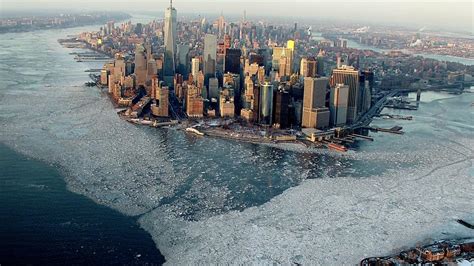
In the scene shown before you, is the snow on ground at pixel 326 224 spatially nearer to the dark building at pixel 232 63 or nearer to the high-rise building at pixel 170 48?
the dark building at pixel 232 63

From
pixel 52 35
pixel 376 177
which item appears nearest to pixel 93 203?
pixel 376 177

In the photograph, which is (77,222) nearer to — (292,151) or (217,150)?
(217,150)

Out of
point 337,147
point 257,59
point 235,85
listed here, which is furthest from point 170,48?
point 337,147

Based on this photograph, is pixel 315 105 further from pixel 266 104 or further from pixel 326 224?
pixel 326 224

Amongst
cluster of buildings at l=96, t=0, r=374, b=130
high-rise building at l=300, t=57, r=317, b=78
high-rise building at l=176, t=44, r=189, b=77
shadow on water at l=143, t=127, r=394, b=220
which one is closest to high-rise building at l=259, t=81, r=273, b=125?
cluster of buildings at l=96, t=0, r=374, b=130

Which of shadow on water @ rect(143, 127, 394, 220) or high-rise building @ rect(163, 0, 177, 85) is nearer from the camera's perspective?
shadow on water @ rect(143, 127, 394, 220)

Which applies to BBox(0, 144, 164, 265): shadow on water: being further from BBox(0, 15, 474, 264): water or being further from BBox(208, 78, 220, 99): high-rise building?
BBox(208, 78, 220, 99): high-rise building

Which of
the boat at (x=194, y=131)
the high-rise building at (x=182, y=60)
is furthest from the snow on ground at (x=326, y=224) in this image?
the high-rise building at (x=182, y=60)
